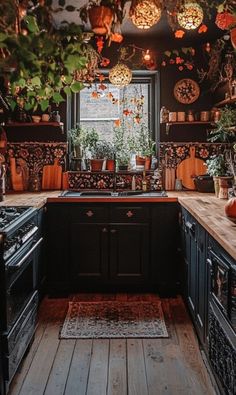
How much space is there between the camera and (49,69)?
1.39 metres

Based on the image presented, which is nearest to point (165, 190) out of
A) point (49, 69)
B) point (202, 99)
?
point (202, 99)

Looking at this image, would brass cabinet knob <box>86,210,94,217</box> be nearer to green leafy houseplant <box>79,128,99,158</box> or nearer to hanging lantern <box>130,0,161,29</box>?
green leafy houseplant <box>79,128,99,158</box>

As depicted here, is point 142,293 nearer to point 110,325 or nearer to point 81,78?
point 110,325

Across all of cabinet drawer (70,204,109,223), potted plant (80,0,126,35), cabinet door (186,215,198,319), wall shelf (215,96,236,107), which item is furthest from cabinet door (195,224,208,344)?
potted plant (80,0,126,35)

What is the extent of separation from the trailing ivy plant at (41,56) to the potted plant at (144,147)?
127 inches

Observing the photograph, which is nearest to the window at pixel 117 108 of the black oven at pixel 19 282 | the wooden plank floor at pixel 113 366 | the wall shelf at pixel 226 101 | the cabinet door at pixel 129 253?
the wall shelf at pixel 226 101

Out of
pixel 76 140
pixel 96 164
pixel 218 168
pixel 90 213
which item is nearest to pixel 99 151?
pixel 96 164

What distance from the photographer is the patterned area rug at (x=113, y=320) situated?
3.35 metres

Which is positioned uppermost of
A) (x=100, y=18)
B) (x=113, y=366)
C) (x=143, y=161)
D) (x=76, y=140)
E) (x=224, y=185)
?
(x=100, y=18)

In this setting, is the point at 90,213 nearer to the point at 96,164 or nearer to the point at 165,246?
the point at 165,246

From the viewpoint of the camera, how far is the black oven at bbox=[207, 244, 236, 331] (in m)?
2.08

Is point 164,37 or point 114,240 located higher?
point 164,37

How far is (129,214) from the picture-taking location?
4.12m

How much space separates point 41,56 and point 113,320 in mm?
2643
